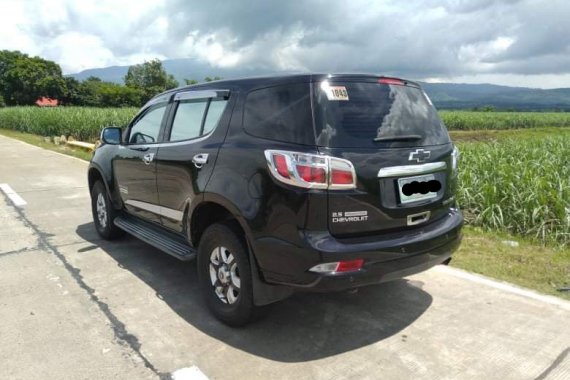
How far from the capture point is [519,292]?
4129mm

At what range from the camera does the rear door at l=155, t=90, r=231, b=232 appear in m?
3.68

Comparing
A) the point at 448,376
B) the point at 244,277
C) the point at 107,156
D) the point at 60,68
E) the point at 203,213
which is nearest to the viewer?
the point at 448,376

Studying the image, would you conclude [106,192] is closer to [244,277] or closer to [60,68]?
[244,277]

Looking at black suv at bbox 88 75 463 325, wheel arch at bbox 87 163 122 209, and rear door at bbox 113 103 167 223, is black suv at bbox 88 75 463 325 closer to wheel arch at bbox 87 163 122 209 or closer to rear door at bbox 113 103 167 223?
rear door at bbox 113 103 167 223

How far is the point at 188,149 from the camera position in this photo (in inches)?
155

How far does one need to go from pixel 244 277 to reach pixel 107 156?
314 centimetres

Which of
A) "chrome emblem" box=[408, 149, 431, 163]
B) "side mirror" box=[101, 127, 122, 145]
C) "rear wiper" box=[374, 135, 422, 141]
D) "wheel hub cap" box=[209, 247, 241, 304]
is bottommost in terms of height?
"wheel hub cap" box=[209, 247, 241, 304]

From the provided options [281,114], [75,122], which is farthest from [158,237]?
[75,122]

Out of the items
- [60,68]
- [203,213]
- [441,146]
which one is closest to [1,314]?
[203,213]

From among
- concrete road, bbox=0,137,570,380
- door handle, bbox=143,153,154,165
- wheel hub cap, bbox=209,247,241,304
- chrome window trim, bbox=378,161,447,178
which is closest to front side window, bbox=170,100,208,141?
door handle, bbox=143,153,154,165

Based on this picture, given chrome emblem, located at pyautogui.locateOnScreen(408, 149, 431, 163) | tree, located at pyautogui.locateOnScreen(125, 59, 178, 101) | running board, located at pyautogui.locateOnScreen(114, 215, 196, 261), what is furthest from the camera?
tree, located at pyautogui.locateOnScreen(125, 59, 178, 101)

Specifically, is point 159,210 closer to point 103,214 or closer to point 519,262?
point 103,214

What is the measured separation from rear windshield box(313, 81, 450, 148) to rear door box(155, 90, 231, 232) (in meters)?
0.92

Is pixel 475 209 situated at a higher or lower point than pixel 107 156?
lower
